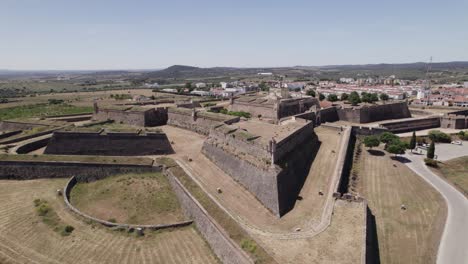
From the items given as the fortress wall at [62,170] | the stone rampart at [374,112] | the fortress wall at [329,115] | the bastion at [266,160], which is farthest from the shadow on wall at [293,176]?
A: the stone rampart at [374,112]

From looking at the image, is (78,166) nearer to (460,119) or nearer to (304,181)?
(304,181)

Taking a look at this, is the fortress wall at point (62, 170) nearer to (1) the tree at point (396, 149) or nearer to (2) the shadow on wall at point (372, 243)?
(2) the shadow on wall at point (372, 243)

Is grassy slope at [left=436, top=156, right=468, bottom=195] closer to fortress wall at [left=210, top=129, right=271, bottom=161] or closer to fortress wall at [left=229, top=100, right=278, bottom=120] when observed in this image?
fortress wall at [left=210, top=129, right=271, bottom=161]

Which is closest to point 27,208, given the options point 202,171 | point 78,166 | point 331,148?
point 78,166

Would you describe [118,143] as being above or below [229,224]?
above

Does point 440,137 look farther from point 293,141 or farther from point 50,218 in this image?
point 50,218

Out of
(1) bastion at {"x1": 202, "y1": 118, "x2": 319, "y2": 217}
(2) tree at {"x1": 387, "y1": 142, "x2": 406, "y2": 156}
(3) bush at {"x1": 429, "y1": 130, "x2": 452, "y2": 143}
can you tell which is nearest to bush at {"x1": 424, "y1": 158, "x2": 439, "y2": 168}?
(2) tree at {"x1": 387, "y1": 142, "x2": 406, "y2": 156}

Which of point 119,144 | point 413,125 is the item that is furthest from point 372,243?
point 413,125
